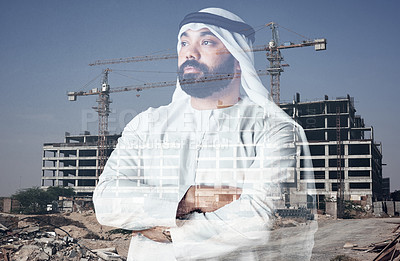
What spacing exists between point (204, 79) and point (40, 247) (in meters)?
5.30

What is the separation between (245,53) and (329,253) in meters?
7.40

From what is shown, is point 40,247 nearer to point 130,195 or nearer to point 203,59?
point 130,195

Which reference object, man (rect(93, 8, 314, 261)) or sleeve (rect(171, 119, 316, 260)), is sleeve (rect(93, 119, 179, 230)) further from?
sleeve (rect(171, 119, 316, 260))

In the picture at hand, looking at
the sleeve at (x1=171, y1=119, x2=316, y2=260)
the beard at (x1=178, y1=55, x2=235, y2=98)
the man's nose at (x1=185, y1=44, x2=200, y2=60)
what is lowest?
the sleeve at (x1=171, y1=119, x2=316, y2=260)

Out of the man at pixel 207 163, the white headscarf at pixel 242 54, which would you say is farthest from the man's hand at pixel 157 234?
the white headscarf at pixel 242 54

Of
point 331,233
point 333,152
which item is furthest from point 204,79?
point 331,233

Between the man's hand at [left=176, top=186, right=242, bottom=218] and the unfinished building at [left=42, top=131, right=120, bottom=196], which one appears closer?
the man's hand at [left=176, top=186, right=242, bottom=218]

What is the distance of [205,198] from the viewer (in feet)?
8.47

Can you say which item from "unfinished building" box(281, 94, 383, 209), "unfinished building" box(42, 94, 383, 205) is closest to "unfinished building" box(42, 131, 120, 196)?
"unfinished building" box(42, 94, 383, 205)

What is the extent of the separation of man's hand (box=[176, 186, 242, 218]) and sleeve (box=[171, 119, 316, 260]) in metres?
0.05

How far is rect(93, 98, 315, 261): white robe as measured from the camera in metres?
2.40

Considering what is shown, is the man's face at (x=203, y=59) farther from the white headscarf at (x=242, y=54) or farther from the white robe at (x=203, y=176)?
the white robe at (x=203, y=176)

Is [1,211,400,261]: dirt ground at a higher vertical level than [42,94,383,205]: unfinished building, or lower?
lower

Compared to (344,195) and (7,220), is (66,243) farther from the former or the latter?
(344,195)
